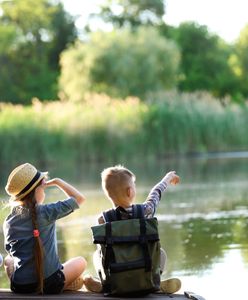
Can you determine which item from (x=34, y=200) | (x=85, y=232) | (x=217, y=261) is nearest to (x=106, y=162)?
(x=85, y=232)

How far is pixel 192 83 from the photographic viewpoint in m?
49.3

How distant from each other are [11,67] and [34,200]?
44230 millimetres

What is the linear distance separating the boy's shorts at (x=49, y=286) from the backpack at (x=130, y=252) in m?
0.32

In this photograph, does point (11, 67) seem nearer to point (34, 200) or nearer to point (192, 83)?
point (192, 83)

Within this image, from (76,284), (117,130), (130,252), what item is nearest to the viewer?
(130,252)

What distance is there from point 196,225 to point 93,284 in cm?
491

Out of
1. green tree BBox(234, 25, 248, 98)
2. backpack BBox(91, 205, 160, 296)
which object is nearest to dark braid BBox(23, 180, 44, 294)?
backpack BBox(91, 205, 160, 296)

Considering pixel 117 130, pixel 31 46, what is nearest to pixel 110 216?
pixel 117 130

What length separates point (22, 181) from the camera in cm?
457

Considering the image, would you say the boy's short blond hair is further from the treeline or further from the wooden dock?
the treeline

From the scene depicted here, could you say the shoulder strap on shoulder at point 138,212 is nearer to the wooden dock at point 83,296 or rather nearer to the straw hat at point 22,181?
the wooden dock at point 83,296

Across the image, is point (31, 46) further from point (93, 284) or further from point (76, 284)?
point (93, 284)

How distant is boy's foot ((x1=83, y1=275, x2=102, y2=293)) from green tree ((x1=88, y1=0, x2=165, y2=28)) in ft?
167

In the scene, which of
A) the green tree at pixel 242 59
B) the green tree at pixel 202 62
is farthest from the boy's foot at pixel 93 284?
the green tree at pixel 242 59
